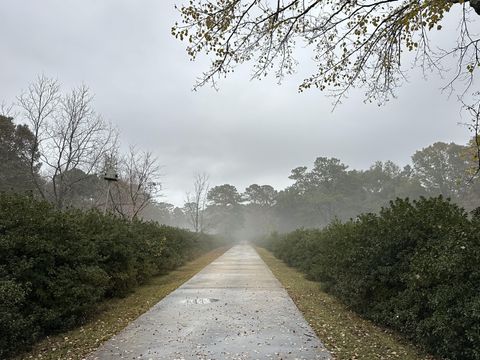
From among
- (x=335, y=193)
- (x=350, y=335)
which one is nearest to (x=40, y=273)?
(x=350, y=335)

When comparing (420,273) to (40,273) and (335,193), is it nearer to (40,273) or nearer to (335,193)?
(40,273)

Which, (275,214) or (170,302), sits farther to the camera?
(275,214)

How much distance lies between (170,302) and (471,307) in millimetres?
5956

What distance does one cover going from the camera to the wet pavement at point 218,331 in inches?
177

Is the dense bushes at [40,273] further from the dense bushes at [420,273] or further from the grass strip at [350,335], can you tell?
the dense bushes at [420,273]

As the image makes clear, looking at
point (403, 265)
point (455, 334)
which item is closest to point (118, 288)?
point (403, 265)

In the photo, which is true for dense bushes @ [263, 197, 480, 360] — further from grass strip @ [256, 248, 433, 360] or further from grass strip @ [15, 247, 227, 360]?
grass strip @ [15, 247, 227, 360]

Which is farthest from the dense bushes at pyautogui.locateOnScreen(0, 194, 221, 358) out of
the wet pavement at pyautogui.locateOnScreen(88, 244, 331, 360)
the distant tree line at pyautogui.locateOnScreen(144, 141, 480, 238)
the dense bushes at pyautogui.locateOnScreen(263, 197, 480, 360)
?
the distant tree line at pyautogui.locateOnScreen(144, 141, 480, 238)

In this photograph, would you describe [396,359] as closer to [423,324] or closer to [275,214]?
[423,324]

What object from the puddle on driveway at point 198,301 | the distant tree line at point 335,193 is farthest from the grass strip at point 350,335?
the distant tree line at point 335,193

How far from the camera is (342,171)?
67125 mm

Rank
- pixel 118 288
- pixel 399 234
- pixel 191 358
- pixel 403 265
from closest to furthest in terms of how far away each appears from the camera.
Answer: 1. pixel 191 358
2. pixel 403 265
3. pixel 399 234
4. pixel 118 288

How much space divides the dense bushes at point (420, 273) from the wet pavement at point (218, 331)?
4.16 ft

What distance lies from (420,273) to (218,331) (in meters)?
3.02
